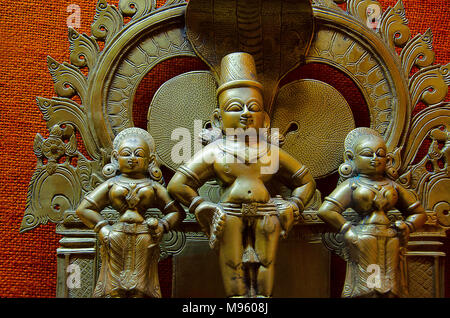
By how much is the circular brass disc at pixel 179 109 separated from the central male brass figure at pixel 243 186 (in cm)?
22

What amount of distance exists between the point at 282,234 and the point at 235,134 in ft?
1.13

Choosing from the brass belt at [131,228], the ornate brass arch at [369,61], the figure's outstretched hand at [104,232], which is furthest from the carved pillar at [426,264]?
the figure's outstretched hand at [104,232]

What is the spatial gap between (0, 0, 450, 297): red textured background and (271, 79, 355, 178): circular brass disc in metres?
0.17

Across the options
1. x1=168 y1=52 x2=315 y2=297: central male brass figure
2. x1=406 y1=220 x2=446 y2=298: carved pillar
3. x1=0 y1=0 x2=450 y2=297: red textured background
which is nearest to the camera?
x1=168 y1=52 x2=315 y2=297: central male brass figure

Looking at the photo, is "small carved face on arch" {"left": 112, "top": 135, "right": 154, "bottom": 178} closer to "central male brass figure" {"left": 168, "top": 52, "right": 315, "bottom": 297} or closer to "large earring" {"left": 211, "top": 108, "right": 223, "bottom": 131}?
"central male brass figure" {"left": 168, "top": 52, "right": 315, "bottom": 297}

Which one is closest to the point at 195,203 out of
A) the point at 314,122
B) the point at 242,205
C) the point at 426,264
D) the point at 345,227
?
the point at 242,205

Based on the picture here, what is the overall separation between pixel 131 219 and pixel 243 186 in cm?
35

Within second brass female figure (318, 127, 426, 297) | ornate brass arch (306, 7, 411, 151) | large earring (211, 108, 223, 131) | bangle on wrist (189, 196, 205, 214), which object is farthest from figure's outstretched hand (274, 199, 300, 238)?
ornate brass arch (306, 7, 411, 151)

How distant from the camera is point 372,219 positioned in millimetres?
1679

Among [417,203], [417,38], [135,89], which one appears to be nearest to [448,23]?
[417,38]

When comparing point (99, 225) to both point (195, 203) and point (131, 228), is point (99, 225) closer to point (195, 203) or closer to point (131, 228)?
point (131, 228)

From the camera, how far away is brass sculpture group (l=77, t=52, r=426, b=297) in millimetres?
1593

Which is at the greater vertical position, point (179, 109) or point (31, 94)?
point (31, 94)

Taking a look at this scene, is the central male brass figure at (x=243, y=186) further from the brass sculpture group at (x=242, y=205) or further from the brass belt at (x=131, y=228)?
the brass belt at (x=131, y=228)
